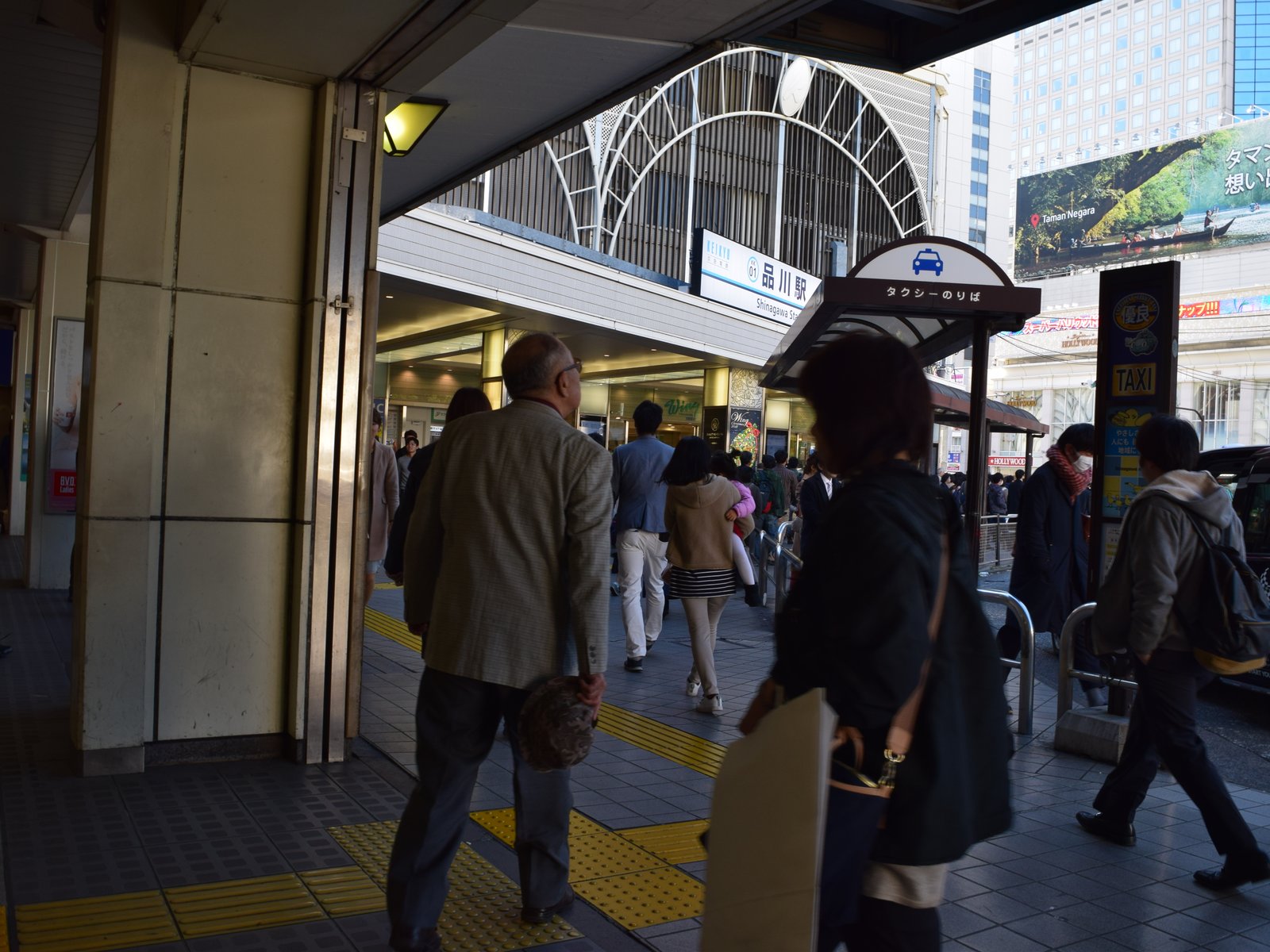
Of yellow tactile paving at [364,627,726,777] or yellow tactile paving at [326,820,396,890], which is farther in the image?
yellow tactile paving at [364,627,726,777]

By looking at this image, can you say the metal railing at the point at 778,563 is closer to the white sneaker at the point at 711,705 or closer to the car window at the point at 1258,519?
the white sneaker at the point at 711,705

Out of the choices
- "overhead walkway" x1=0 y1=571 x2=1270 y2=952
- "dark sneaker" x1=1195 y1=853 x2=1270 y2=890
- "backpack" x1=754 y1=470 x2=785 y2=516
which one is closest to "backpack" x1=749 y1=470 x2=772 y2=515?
"backpack" x1=754 y1=470 x2=785 y2=516

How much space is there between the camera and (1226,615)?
3840mm

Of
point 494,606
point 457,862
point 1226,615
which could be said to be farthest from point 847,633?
point 1226,615

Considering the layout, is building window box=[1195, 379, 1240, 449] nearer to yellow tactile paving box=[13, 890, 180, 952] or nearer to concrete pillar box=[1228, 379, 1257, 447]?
concrete pillar box=[1228, 379, 1257, 447]

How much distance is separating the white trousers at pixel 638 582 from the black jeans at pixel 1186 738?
4005mm

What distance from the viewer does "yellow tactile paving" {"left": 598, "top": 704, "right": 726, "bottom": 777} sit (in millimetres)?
5461

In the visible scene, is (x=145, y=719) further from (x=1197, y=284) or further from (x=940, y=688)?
(x=1197, y=284)

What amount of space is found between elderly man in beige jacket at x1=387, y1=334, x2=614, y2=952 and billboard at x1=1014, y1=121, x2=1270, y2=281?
311 feet

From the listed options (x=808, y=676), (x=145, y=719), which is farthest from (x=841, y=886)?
(x=145, y=719)

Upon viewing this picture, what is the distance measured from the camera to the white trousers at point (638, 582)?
7.75 meters

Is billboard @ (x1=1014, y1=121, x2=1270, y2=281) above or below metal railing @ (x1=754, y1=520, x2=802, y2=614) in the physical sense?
above

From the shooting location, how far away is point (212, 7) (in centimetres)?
414

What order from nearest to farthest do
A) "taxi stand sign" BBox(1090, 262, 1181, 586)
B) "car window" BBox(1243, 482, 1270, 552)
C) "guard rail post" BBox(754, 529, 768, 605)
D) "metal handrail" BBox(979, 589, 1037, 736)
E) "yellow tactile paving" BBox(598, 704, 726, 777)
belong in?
"yellow tactile paving" BBox(598, 704, 726, 777) → "taxi stand sign" BBox(1090, 262, 1181, 586) → "metal handrail" BBox(979, 589, 1037, 736) → "car window" BBox(1243, 482, 1270, 552) → "guard rail post" BBox(754, 529, 768, 605)
